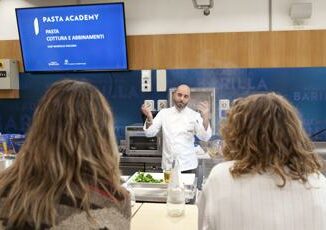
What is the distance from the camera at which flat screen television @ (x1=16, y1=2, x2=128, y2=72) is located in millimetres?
4219

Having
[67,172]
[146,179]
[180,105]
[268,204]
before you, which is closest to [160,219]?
[146,179]

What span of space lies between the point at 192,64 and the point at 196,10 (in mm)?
712

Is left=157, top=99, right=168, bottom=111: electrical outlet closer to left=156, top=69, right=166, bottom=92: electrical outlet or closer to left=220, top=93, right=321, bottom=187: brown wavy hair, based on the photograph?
left=156, top=69, right=166, bottom=92: electrical outlet

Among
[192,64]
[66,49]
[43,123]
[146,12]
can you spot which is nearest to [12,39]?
[66,49]

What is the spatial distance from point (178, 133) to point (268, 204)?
2.79 metres

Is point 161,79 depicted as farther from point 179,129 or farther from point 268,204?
point 268,204

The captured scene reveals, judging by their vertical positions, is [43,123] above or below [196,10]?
below

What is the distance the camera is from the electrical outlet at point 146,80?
4504mm

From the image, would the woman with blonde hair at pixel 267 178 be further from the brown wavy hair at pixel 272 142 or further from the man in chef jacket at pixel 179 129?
the man in chef jacket at pixel 179 129

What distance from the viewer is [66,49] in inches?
174

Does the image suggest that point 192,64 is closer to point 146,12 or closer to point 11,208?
point 146,12

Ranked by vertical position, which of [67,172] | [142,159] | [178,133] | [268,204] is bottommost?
[142,159]

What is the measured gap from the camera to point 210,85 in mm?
4477

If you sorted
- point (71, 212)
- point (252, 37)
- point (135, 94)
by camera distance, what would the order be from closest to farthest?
point (71, 212) → point (252, 37) → point (135, 94)
